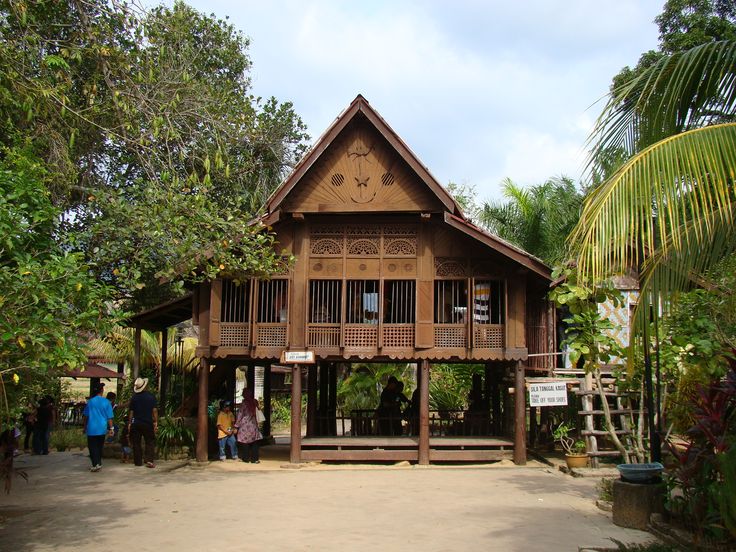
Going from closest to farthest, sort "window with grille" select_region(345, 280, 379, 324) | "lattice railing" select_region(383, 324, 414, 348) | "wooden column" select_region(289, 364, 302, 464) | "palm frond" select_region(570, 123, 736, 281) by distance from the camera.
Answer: "palm frond" select_region(570, 123, 736, 281) < "lattice railing" select_region(383, 324, 414, 348) < "wooden column" select_region(289, 364, 302, 464) < "window with grille" select_region(345, 280, 379, 324)

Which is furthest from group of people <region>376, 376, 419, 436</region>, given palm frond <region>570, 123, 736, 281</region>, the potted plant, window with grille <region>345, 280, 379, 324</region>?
palm frond <region>570, 123, 736, 281</region>

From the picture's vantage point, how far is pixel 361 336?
52.0ft

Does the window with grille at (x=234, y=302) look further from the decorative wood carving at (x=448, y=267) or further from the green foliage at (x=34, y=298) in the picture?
the green foliage at (x=34, y=298)

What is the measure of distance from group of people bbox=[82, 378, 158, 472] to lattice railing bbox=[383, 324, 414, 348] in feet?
16.0

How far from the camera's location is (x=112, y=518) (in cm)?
992

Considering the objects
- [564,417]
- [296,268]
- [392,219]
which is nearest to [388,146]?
[392,219]

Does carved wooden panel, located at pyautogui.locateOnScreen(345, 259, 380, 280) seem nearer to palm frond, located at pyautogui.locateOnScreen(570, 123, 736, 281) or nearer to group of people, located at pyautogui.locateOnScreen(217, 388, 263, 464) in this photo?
group of people, located at pyautogui.locateOnScreen(217, 388, 263, 464)

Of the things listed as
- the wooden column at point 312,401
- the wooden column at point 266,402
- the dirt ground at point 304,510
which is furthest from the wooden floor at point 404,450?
the wooden column at point 266,402

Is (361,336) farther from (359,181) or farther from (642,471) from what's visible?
(642,471)

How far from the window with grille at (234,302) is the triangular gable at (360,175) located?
1.89 m

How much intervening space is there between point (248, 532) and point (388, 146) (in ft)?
29.4

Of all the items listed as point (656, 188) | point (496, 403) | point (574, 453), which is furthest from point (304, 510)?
point (496, 403)

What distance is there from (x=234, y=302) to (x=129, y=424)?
128 inches

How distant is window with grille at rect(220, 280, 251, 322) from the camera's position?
16.1 metres
